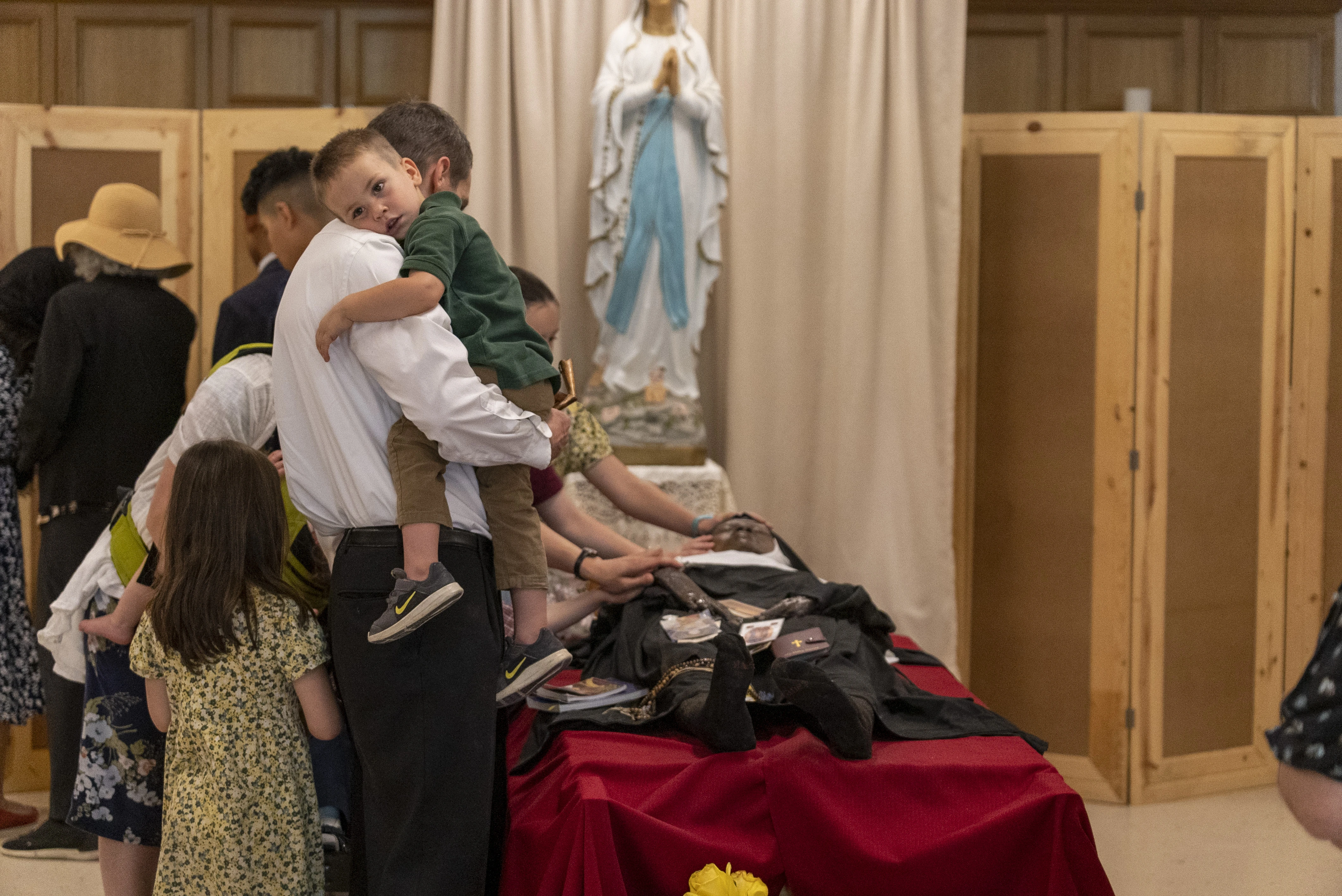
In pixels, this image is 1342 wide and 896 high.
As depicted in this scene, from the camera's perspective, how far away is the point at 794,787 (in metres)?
1.81

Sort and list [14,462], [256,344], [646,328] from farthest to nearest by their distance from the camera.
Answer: [646,328], [14,462], [256,344]

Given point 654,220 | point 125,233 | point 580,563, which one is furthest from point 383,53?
point 580,563

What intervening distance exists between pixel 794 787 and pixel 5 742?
2.32 meters

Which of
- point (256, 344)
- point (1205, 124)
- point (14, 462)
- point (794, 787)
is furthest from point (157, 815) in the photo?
point (1205, 124)

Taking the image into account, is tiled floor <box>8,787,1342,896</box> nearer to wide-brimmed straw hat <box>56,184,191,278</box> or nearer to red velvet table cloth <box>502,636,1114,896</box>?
red velvet table cloth <box>502,636,1114,896</box>

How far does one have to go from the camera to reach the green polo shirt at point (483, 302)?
161cm

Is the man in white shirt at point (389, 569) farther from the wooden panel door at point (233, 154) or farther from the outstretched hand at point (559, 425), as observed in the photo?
the wooden panel door at point (233, 154)

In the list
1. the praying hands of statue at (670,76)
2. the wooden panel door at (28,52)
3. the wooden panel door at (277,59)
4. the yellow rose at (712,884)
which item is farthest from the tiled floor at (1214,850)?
the wooden panel door at (28,52)

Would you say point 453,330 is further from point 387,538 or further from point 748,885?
point 748,885

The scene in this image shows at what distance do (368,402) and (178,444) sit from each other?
17.9 inches

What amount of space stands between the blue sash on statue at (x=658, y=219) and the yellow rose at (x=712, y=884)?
198 cm

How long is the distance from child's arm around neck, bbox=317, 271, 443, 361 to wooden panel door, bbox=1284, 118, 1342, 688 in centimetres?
306

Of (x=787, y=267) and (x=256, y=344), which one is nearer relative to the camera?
(x=256, y=344)

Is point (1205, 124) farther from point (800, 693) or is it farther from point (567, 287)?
point (800, 693)
